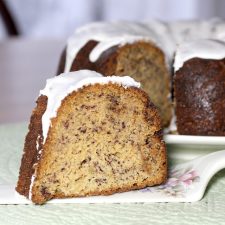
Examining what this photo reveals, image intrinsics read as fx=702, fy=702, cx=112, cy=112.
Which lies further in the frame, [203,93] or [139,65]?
[139,65]

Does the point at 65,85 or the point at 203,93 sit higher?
the point at 65,85

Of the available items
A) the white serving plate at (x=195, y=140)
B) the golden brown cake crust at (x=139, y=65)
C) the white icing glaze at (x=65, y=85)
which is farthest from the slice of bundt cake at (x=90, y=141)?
the golden brown cake crust at (x=139, y=65)

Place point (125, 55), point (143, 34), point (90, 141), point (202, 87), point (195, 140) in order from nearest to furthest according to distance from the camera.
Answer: point (90, 141) < point (195, 140) < point (202, 87) < point (125, 55) < point (143, 34)

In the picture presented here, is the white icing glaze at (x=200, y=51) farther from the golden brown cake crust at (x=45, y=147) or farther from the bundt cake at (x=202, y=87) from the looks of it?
the golden brown cake crust at (x=45, y=147)

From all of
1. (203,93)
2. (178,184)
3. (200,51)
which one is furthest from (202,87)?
(178,184)

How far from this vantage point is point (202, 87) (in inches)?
89.9

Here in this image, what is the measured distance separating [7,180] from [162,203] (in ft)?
1.45

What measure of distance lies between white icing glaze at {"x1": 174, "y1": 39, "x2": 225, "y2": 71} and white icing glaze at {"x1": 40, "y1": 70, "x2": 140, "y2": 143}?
0.55 metres

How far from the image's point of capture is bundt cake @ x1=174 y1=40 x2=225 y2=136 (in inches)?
→ 89.8

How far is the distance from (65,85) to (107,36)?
803 mm

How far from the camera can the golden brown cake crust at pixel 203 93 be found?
2281mm

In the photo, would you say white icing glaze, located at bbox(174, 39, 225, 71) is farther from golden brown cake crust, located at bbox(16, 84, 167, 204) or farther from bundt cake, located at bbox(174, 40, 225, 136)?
golden brown cake crust, located at bbox(16, 84, 167, 204)

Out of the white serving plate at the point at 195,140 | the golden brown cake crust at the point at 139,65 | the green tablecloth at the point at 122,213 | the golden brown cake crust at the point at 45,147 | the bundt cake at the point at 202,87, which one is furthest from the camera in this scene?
the golden brown cake crust at the point at 139,65

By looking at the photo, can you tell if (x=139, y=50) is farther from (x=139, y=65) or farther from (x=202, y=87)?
(x=202, y=87)
